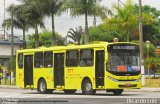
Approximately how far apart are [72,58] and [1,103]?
10.7 meters

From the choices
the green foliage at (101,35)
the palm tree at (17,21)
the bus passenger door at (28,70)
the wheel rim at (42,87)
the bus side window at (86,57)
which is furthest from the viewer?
the green foliage at (101,35)

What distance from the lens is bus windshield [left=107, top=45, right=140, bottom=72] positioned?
1203 inches

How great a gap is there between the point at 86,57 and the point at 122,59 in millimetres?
2336

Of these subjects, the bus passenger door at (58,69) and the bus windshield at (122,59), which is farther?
the bus passenger door at (58,69)

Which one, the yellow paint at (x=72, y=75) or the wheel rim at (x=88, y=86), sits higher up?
the yellow paint at (x=72, y=75)

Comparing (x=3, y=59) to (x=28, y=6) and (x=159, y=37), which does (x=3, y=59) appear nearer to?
(x=159, y=37)

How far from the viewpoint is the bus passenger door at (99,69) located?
3095cm

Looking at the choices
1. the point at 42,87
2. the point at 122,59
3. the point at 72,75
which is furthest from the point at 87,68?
the point at 42,87

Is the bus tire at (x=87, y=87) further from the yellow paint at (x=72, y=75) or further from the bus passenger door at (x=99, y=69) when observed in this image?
the bus passenger door at (x=99, y=69)

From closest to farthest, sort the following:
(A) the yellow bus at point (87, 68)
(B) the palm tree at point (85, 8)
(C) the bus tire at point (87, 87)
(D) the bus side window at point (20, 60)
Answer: (A) the yellow bus at point (87, 68) → (C) the bus tire at point (87, 87) → (D) the bus side window at point (20, 60) → (B) the palm tree at point (85, 8)

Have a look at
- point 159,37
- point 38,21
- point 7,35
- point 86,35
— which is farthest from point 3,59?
point 86,35

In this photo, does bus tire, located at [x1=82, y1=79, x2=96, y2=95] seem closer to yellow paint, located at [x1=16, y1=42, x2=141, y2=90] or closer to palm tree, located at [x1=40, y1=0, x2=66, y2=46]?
yellow paint, located at [x1=16, y1=42, x2=141, y2=90]

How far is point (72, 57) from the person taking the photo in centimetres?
3322

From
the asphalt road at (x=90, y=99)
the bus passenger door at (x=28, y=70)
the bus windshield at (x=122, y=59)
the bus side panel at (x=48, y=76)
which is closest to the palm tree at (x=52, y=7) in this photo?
the bus passenger door at (x=28, y=70)
